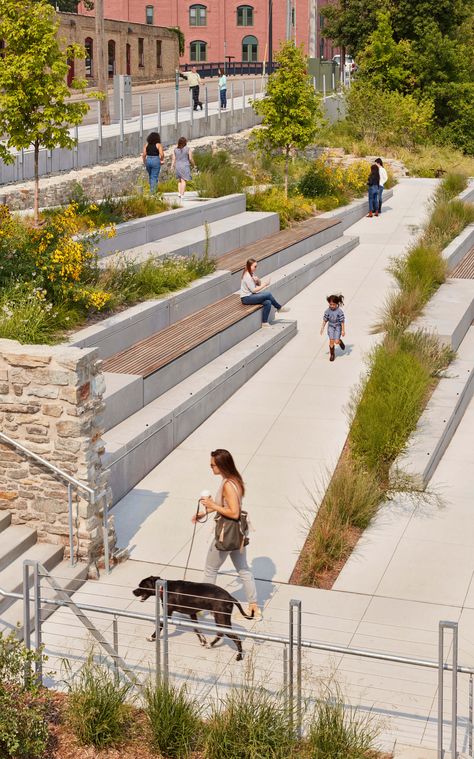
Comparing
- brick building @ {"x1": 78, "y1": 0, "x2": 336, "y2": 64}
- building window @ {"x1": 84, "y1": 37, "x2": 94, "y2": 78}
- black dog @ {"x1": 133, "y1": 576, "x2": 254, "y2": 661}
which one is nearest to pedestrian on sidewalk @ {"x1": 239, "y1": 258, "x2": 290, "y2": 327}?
black dog @ {"x1": 133, "y1": 576, "x2": 254, "y2": 661}

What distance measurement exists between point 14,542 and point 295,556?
9.04 feet

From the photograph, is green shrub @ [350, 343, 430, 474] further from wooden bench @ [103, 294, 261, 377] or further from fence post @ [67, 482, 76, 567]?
fence post @ [67, 482, 76, 567]

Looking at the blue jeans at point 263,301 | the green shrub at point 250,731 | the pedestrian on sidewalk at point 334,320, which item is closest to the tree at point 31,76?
the blue jeans at point 263,301

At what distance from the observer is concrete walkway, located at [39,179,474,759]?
894 cm

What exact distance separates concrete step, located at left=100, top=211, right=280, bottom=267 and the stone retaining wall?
21.3 feet

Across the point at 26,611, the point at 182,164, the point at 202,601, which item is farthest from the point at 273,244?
the point at 26,611

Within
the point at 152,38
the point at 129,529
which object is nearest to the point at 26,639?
the point at 129,529

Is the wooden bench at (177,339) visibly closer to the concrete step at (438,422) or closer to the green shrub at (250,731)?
the concrete step at (438,422)

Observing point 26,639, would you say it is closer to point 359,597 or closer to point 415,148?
point 359,597

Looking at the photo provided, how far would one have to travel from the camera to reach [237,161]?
3172 centimetres

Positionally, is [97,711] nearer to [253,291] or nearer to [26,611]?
[26,611]

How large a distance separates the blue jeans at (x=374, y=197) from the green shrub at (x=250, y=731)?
20845 mm

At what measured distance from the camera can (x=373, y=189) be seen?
90.2ft

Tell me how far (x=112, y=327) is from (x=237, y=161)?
17.7 metres
